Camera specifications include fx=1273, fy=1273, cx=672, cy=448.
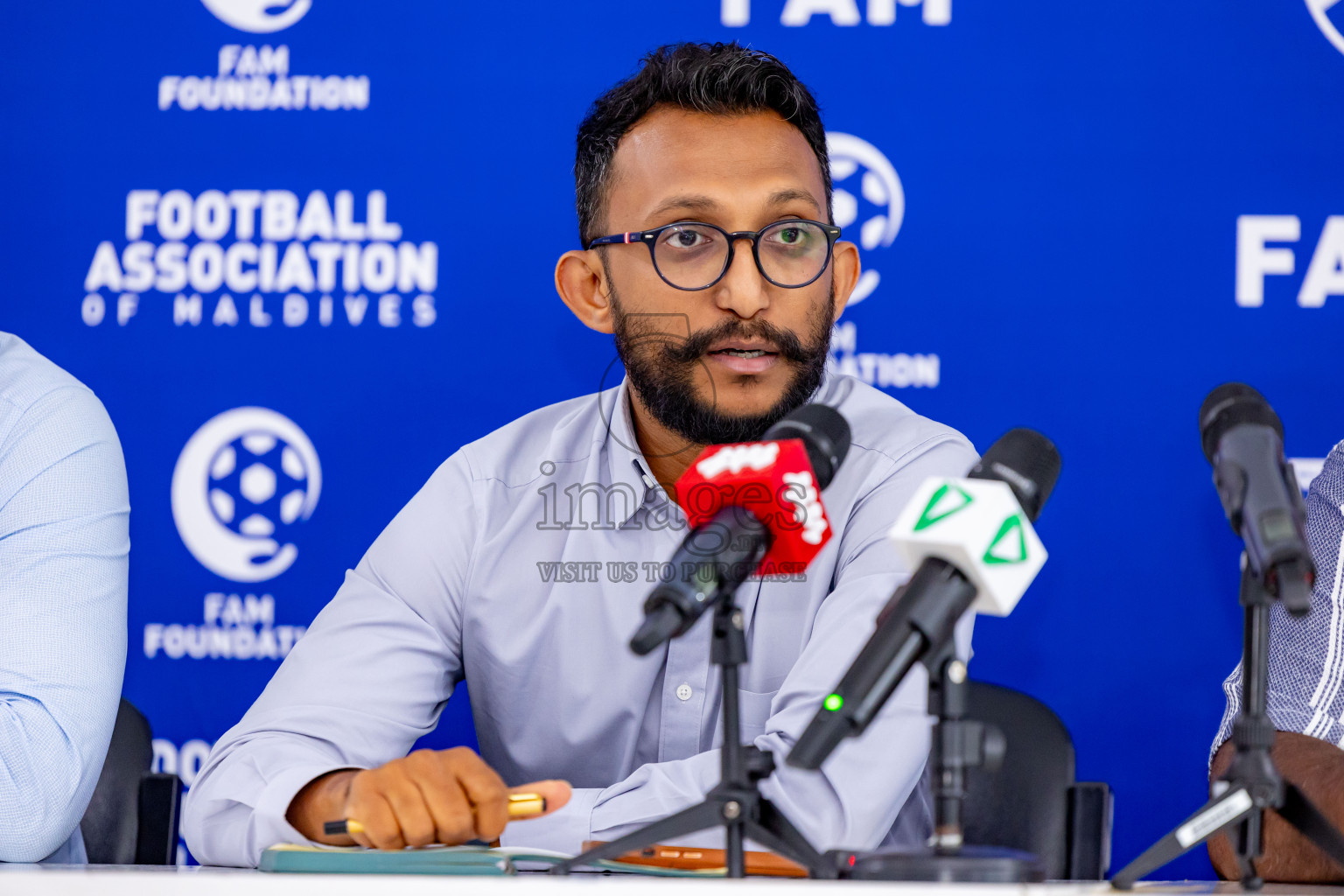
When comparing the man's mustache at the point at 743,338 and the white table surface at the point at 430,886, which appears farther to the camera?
the man's mustache at the point at 743,338

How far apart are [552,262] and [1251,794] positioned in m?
1.92

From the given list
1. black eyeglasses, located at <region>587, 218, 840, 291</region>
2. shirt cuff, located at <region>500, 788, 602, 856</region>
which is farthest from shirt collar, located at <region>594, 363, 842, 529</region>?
shirt cuff, located at <region>500, 788, 602, 856</region>

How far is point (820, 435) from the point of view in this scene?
1.12m

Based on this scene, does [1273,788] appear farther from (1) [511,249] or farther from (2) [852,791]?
(1) [511,249]

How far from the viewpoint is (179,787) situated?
193cm

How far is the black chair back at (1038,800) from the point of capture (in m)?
1.82

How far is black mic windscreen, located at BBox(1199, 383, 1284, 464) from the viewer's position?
1.08 metres

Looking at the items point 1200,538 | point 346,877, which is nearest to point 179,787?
point 346,877

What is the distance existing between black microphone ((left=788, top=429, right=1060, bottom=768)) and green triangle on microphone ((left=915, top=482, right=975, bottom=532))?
3 centimetres

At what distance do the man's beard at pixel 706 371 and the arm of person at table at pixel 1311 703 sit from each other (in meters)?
0.75

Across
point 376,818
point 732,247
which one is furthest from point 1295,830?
point 732,247

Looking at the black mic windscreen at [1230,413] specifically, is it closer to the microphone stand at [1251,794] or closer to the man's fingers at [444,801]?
the microphone stand at [1251,794]

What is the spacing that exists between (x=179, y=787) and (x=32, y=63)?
67.3 inches

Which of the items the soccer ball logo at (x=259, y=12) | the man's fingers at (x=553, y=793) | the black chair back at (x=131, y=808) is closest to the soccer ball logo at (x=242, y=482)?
the black chair back at (x=131, y=808)
